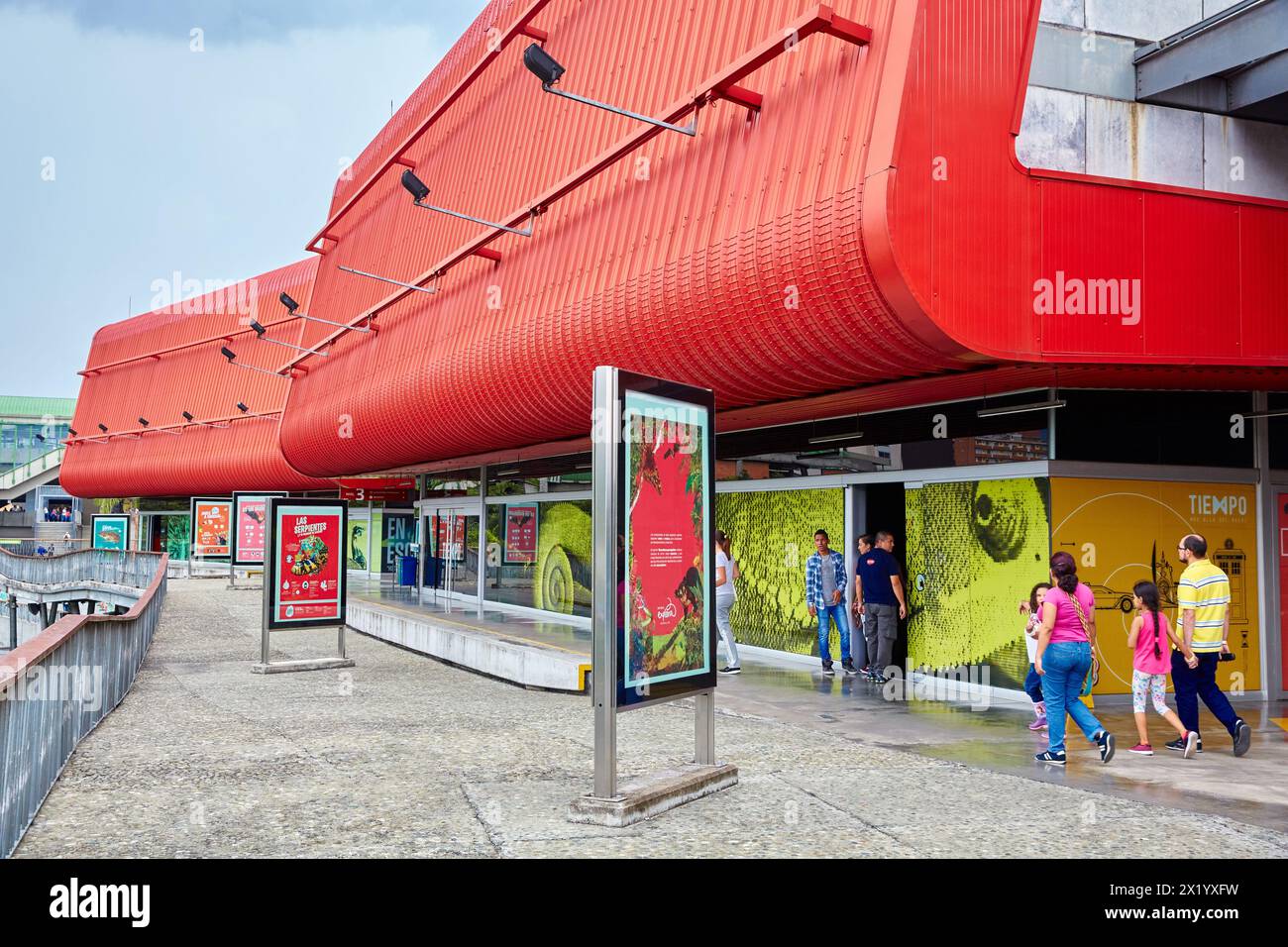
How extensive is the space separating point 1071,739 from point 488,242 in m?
11.7

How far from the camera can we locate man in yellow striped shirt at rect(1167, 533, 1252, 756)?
28.1ft

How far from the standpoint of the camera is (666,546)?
706 cm

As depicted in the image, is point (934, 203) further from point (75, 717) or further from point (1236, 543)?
point (75, 717)

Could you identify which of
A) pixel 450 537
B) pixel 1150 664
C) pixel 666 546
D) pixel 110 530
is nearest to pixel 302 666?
pixel 666 546

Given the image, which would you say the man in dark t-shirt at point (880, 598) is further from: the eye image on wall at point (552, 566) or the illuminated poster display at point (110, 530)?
the illuminated poster display at point (110, 530)

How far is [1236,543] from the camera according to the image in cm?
1194

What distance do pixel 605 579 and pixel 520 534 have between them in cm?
1723

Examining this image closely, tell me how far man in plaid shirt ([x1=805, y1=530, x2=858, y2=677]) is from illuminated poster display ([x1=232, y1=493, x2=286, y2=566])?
17.5m

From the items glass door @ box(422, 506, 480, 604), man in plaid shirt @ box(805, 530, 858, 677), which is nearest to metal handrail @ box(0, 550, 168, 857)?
man in plaid shirt @ box(805, 530, 858, 677)

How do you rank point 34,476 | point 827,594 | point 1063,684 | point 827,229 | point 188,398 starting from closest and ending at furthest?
1. point 1063,684
2. point 827,229
3. point 827,594
4. point 188,398
5. point 34,476

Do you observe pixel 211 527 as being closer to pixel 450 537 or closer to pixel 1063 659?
pixel 450 537

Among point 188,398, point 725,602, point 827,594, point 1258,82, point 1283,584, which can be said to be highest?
point 188,398

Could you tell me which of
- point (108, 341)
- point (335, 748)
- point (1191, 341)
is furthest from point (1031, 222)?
point (108, 341)

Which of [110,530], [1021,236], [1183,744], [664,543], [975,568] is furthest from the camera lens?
[110,530]
